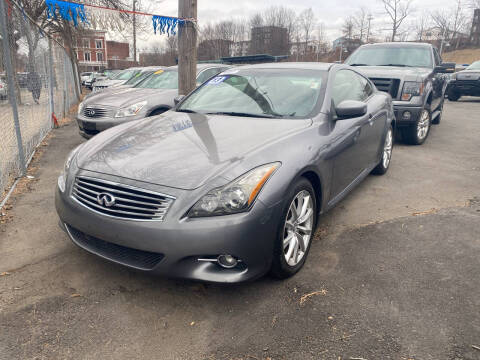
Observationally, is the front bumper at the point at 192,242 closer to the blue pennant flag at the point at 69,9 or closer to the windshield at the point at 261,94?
the windshield at the point at 261,94

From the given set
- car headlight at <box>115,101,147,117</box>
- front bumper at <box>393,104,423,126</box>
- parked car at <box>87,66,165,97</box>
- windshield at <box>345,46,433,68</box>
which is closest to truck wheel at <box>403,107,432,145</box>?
front bumper at <box>393,104,423,126</box>

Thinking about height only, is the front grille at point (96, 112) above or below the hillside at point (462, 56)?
below

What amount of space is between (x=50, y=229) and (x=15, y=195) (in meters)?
1.17

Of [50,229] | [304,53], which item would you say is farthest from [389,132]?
[304,53]

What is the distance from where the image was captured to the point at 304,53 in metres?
63.4

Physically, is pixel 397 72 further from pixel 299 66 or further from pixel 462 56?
pixel 462 56

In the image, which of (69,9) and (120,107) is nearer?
(69,9)

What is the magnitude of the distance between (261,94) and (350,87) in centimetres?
115

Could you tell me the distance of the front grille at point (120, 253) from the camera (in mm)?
2318

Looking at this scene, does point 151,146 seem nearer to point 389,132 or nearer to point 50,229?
point 50,229

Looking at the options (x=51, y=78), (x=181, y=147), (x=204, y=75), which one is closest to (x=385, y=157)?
(x=181, y=147)

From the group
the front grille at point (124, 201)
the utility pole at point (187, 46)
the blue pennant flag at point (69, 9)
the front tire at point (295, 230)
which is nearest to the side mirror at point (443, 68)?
the utility pole at point (187, 46)

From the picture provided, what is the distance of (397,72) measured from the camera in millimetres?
6789

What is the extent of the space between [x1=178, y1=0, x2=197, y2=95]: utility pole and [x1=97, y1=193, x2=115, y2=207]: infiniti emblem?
4.65 metres
